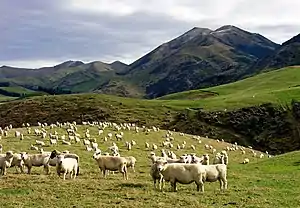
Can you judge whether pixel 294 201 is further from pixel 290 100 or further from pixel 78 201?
pixel 290 100

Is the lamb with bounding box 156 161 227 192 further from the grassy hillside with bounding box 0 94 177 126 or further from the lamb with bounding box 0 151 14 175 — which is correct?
the grassy hillside with bounding box 0 94 177 126

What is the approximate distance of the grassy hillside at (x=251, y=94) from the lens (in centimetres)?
11631

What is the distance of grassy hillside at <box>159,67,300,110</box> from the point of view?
116312 millimetres

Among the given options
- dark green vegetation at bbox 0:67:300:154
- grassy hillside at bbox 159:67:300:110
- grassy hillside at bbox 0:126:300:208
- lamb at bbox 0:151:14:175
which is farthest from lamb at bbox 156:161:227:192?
grassy hillside at bbox 159:67:300:110

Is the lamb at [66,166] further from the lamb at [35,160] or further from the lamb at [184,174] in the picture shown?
the lamb at [184,174]

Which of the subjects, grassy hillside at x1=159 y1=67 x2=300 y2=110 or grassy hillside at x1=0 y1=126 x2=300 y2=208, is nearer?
grassy hillside at x1=0 y1=126 x2=300 y2=208

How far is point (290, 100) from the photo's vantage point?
113 meters

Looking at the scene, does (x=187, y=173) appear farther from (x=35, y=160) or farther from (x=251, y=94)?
(x=251, y=94)

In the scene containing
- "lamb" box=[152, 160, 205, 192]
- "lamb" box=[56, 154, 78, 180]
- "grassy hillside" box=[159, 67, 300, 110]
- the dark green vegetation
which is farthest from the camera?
"grassy hillside" box=[159, 67, 300, 110]

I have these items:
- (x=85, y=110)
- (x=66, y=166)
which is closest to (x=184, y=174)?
(x=66, y=166)

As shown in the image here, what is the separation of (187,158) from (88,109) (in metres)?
89.8

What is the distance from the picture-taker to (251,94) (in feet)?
438

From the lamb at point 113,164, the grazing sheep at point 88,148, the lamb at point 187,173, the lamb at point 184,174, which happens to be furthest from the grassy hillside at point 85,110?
the lamb at point 184,174

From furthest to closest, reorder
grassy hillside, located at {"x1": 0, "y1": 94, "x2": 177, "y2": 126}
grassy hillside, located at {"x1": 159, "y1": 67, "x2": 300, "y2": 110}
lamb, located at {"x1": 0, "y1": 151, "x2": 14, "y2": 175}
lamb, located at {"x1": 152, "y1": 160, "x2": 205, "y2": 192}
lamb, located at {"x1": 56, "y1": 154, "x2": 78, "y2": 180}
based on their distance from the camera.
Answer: grassy hillside, located at {"x1": 159, "y1": 67, "x2": 300, "y2": 110} < grassy hillside, located at {"x1": 0, "y1": 94, "x2": 177, "y2": 126} < lamb, located at {"x1": 0, "y1": 151, "x2": 14, "y2": 175} < lamb, located at {"x1": 56, "y1": 154, "x2": 78, "y2": 180} < lamb, located at {"x1": 152, "y1": 160, "x2": 205, "y2": 192}
